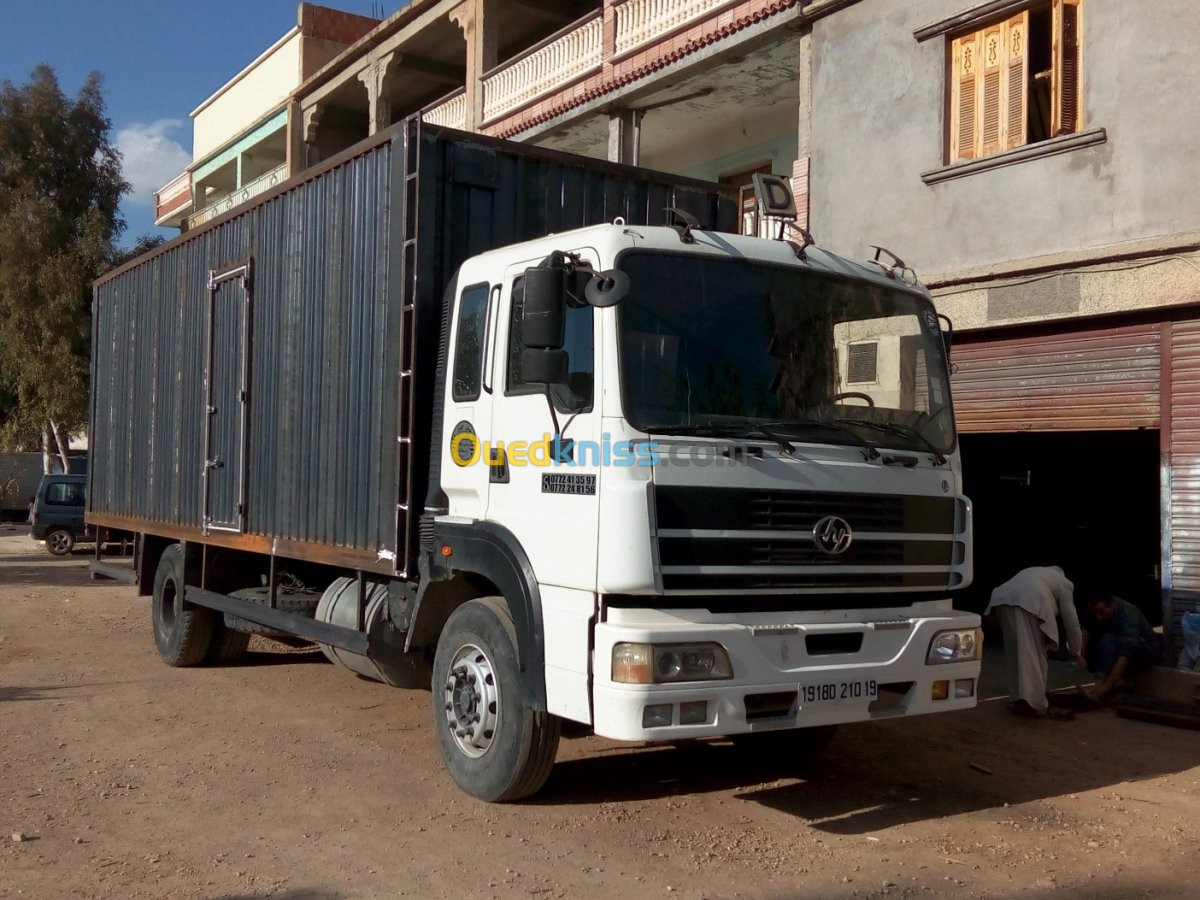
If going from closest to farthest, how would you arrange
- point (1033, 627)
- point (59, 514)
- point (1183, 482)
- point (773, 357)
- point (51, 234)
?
point (773, 357) → point (1033, 627) → point (1183, 482) → point (59, 514) → point (51, 234)

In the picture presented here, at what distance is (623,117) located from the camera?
15102 mm

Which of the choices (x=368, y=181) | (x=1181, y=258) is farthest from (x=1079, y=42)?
(x=368, y=181)

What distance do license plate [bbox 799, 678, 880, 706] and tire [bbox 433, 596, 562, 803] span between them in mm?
1129

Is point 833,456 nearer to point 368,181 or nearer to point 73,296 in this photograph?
point 368,181

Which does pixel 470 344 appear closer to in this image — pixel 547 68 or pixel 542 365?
pixel 542 365

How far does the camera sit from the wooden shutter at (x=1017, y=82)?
1009 centimetres

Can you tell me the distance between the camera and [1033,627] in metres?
7.93

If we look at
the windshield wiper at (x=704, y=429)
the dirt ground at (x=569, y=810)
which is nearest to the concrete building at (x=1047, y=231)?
the dirt ground at (x=569, y=810)

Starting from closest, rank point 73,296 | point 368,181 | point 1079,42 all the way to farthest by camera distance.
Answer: point 368,181 < point 1079,42 < point 73,296

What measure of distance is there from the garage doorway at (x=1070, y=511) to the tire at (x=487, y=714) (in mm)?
7783

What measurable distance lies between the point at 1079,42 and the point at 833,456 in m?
6.47

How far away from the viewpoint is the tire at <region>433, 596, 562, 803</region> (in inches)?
205

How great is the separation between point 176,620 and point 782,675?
20.0ft

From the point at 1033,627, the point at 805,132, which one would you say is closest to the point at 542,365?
the point at 1033,627
